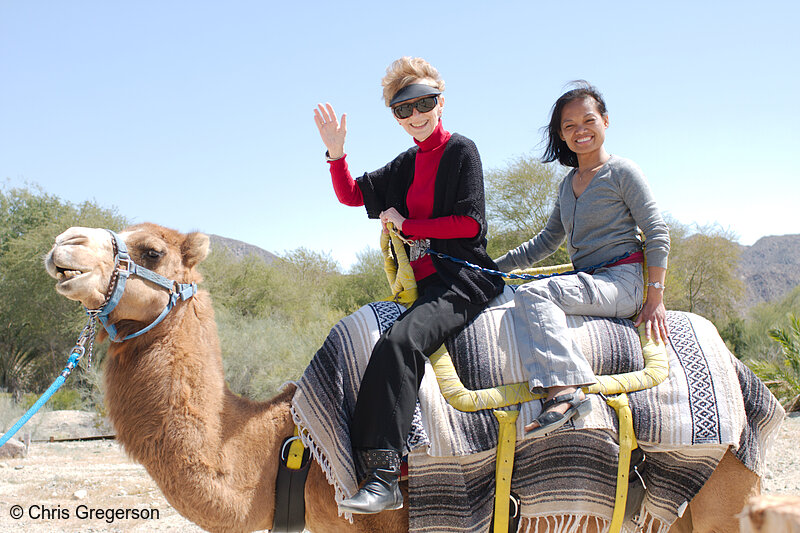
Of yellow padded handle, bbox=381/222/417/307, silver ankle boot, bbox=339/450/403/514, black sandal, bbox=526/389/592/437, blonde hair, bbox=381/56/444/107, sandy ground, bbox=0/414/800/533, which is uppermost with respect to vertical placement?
blonde hair, bbox=381/56/444/107

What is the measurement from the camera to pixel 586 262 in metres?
3.58

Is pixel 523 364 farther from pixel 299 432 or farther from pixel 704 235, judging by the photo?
pixel 704 235

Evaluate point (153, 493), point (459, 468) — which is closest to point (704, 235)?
point (153, 493)

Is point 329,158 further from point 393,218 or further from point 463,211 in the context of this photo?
point 463,211

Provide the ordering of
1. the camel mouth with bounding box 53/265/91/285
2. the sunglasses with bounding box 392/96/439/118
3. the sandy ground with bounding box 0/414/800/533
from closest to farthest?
1. the camel mouth with bounding box 53/265/91/285
2. the sunglasses with bounding box 392/96/439/118
3. the sandy ground with bounding box 0/414/800/533

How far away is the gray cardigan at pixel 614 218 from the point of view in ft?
10.8

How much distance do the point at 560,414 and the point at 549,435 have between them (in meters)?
0.21

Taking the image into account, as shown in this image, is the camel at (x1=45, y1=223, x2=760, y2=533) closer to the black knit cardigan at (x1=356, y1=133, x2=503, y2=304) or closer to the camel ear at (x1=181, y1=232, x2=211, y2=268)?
the camel ear at (x1=181, y1=232, x2=211, y2=268)

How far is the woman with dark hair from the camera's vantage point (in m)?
2.84

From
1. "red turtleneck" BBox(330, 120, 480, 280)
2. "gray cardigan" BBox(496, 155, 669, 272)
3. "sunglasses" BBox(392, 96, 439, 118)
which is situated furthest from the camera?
"gray cardigan" BBox(496, 155, 669, 272)

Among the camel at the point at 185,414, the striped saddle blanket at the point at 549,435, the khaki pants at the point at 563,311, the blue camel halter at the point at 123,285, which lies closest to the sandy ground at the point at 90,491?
the camel at the point at 185,414

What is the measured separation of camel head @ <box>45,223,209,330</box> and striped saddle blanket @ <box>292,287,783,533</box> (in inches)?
33.7

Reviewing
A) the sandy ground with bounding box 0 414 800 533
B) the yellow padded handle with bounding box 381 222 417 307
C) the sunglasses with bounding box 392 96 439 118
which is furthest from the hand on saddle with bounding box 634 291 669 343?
the sandy ground with bounding box 0 414 800 533

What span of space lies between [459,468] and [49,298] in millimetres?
24119
